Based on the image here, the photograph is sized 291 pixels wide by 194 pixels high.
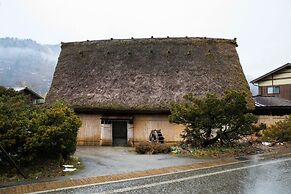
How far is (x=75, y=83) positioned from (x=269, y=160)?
1458 cm

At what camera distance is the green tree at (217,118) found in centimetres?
1574

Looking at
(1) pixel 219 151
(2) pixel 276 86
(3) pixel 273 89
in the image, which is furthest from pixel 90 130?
(2) pixel 276 86

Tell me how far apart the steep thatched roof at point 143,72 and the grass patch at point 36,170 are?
8872mm

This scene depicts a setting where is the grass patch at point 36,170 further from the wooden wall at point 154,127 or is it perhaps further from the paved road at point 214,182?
the wooden wall at point 154,127

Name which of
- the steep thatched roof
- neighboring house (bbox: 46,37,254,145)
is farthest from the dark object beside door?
the steep thatched roof

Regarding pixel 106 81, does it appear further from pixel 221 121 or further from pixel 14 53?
pixel 14 53

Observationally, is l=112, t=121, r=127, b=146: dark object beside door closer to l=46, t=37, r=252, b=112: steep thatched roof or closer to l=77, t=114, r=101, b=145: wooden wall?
l=77, t=114, r=101, b=145: wooden wall

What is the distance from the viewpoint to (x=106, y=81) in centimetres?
2314

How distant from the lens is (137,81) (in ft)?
74.8

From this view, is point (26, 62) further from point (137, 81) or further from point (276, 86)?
point (137, 81)

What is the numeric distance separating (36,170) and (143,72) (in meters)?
12.8

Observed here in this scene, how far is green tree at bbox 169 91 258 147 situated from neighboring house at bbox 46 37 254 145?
3.99 meters

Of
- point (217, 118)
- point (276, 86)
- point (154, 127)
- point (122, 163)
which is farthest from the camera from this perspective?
point (276, 86)

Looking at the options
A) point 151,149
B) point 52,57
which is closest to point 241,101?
point 151,149
